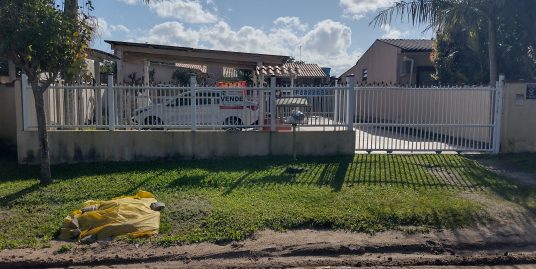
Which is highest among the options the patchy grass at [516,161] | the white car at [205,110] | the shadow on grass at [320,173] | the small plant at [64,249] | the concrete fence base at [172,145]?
the white car at [205,110]

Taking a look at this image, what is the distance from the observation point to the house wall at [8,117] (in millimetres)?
10312

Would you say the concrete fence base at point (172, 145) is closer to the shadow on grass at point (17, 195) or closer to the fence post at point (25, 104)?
the fence post at point (25, 104)

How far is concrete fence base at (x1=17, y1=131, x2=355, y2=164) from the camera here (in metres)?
9.49

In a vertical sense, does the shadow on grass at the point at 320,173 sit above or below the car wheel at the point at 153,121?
below

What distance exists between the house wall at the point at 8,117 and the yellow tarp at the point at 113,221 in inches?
211

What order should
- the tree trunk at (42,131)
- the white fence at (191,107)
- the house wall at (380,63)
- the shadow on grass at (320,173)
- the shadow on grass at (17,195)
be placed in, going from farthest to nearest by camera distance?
the house wall at (380,63) < the white fence at (191,107) < the shadow on grass at (320,173) < the tree trunk at (42,131) < the shadow on grass at (17,195)

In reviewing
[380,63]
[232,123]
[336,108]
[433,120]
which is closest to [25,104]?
[232,123]

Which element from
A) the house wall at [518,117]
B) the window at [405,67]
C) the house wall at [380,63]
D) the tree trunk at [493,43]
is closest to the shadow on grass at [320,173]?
the house wall at [518,117]

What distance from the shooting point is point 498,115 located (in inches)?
396

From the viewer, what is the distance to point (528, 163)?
9.39m

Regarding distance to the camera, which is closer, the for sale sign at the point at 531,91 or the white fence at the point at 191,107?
the white fence at the point at 191,107

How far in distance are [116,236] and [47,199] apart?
216 cm

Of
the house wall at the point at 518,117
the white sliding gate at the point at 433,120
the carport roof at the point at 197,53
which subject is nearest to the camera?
the white sliding gate at the point at 433,120

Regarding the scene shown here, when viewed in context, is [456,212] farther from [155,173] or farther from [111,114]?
[111,114]
